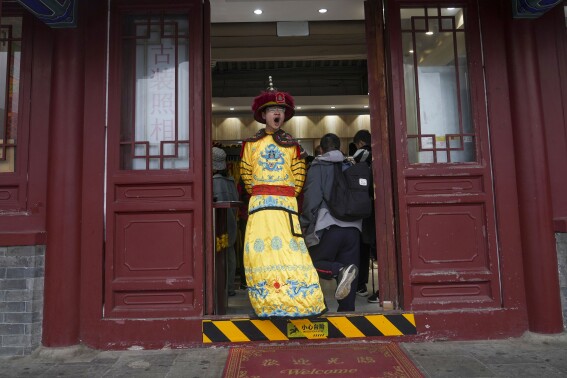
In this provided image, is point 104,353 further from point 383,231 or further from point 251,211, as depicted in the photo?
point 383,231

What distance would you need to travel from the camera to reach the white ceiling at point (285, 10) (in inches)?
Result: 175

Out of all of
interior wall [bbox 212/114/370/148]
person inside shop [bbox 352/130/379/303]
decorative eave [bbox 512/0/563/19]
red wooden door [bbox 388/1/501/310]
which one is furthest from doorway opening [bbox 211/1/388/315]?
decorative eave [bbox 512/0/563/19]

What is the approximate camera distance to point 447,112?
4203 mm

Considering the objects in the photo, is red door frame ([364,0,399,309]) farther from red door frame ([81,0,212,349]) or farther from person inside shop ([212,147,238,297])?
person inside shop ([212,147,238,297])

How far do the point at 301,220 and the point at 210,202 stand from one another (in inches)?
34.9

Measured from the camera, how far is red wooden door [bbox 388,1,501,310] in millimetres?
3932

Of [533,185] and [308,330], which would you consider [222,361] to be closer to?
[308,330]

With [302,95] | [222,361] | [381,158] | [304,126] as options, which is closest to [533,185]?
[381,158]

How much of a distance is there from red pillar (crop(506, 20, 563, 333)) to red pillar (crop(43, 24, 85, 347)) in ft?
12.8

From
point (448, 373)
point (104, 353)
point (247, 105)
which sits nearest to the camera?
point (448, 373)

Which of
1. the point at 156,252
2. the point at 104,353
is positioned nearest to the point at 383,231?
the point at 156,252

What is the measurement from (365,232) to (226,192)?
172 centimetres

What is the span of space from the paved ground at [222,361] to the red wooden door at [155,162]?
376mm

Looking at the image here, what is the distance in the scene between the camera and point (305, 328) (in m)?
3.79
